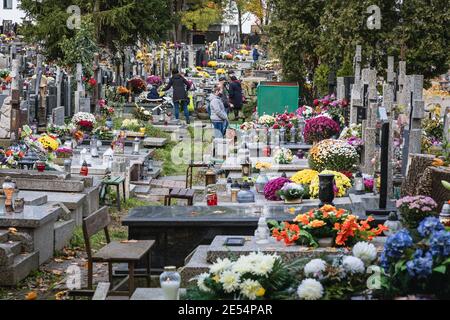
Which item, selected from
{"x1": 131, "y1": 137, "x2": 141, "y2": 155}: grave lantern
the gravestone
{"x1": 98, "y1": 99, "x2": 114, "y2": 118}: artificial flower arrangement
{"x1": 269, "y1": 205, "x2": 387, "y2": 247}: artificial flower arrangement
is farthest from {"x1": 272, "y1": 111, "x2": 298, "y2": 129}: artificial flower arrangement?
{"x1": 269, "y1": 205, "x2": 387, "y2": 247}: artificial flower arrangement

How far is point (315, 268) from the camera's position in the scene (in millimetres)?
8695

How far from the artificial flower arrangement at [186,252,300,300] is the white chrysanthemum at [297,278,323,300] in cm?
23

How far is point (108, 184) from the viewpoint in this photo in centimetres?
1873

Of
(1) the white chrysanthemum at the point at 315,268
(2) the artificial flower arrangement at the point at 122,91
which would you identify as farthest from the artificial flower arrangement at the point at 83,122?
(1) the white chrysanthemum at the point at 315,268

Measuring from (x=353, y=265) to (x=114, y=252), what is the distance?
337 cm

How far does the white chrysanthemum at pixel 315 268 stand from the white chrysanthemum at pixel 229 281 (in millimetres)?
563

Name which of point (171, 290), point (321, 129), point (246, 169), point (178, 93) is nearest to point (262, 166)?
point (246, 169)

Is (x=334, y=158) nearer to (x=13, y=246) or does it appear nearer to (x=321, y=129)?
(x=321, y=129)

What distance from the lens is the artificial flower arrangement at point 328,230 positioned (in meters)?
10.7

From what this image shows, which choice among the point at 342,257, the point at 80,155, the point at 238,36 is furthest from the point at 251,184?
the point at 238,36

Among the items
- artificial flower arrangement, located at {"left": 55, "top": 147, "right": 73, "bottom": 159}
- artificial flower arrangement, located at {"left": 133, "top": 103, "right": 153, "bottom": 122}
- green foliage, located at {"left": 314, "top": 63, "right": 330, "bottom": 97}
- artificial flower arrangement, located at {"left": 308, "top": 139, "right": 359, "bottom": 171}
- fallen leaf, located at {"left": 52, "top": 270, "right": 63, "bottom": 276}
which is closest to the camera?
fallen leaf, located at {"left": 52, "top": 270, "right": 63, "bottom": 276}

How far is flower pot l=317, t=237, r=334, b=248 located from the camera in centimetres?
1066

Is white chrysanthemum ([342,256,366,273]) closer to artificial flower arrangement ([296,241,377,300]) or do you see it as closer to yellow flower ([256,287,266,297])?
artificial flower arrangement ([296,241,377,300])
